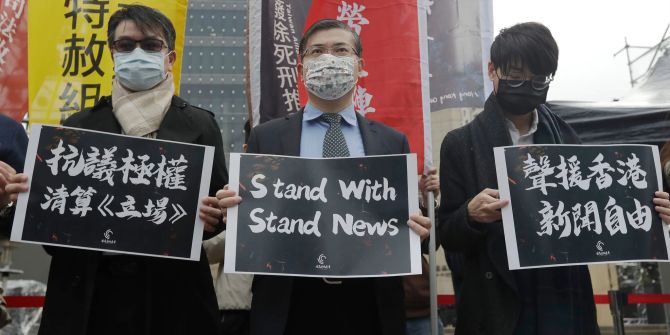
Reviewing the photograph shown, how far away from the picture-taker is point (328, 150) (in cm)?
253

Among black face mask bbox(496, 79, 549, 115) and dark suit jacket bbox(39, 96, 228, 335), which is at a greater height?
black face mask bbox(496, 79, 549, 115)

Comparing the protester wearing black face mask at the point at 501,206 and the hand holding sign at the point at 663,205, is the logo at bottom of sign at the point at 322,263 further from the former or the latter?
the hand holding sign at the point at 663,205

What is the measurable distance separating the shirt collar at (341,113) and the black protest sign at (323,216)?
→ 1.02 feet

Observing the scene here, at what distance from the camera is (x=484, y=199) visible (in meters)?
2.36

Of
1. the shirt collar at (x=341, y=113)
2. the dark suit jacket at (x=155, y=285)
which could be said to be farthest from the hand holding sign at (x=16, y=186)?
the shirt collar at (x=341, y=113)

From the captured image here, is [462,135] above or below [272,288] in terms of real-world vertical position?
above

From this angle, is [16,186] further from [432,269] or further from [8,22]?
[8,22]

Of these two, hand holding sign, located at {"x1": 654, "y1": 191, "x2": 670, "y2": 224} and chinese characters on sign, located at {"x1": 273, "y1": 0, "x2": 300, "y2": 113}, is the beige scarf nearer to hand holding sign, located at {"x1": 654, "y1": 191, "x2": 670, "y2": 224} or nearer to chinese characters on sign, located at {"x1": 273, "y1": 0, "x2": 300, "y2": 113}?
chinese characters on sign, located at {"x1": 273, "y1": 0, "x2": 300, "y2": 113}

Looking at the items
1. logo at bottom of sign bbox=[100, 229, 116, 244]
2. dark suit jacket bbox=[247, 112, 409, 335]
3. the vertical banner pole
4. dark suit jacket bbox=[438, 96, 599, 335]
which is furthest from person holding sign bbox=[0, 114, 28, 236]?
the vertical banner pole

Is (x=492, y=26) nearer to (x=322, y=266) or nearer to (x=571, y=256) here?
(x=571, y=256)

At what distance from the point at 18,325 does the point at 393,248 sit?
932 centimetres

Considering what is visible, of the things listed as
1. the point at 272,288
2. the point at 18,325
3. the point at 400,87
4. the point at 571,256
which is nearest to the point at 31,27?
the point at 400,87

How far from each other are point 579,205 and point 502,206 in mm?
350

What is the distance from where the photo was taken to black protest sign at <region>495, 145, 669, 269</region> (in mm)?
2342
